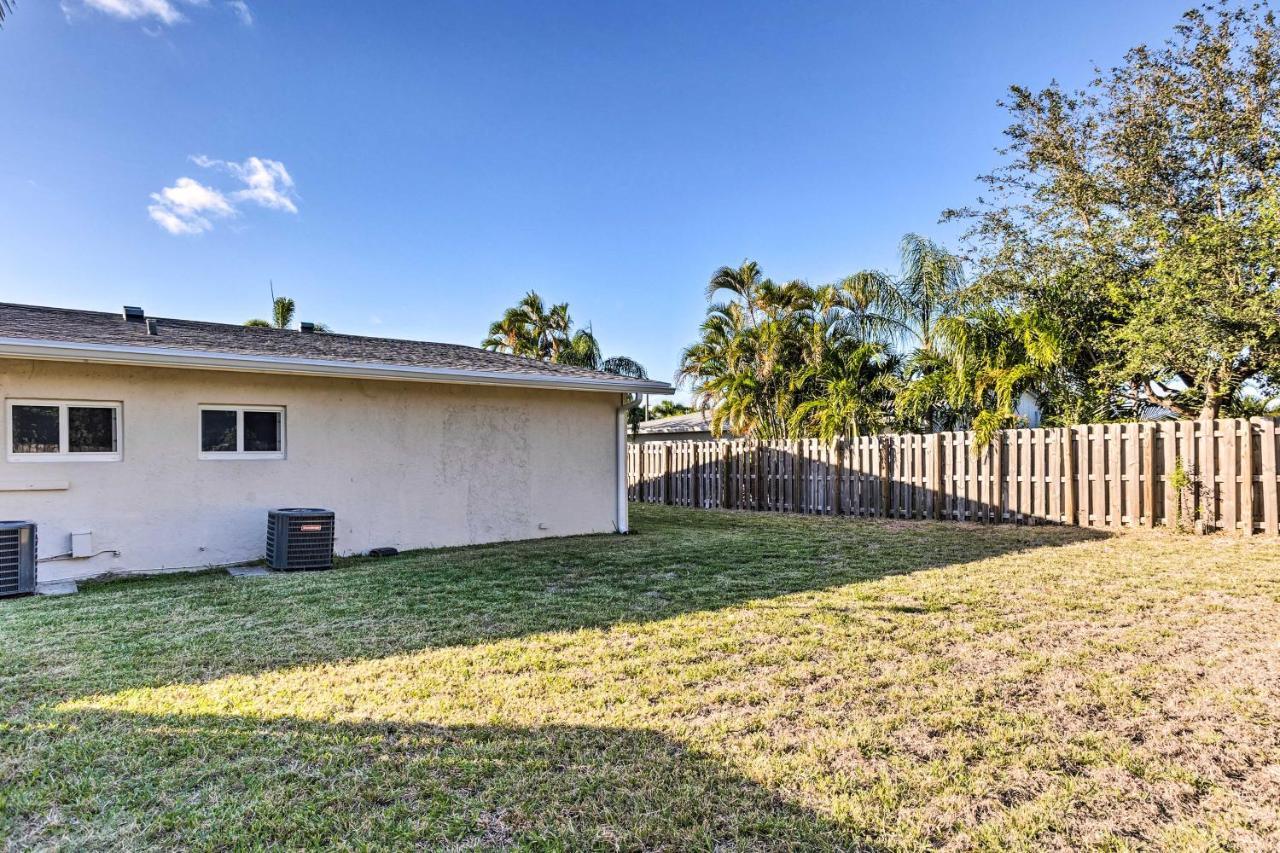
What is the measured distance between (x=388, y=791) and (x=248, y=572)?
5.77 m

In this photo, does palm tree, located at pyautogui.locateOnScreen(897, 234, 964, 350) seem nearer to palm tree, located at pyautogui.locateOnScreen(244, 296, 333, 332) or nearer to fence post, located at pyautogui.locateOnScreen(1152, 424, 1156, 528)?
fence post, located at pyautogui.locateOnScreen(1152, 424, 1156, 528)

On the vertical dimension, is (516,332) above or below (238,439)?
above

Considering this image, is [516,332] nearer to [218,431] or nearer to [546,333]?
[546,333]

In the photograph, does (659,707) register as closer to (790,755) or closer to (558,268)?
(790,755)

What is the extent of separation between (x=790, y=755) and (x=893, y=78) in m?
13.6

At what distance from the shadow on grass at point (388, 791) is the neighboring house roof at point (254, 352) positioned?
4975 mm

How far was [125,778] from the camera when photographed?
248 cm

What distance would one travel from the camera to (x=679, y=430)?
80.6 feet

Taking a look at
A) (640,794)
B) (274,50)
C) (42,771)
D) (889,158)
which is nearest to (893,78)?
(889,158)

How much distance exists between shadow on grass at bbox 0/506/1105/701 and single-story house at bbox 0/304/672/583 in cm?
67

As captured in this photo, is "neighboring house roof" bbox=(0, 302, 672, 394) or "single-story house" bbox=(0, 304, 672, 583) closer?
"neighboring house roof" bbox=(0, 302, 672, 394)

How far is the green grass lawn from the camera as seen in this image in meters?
2.16

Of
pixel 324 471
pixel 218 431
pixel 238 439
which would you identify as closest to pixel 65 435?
pixel 218 431

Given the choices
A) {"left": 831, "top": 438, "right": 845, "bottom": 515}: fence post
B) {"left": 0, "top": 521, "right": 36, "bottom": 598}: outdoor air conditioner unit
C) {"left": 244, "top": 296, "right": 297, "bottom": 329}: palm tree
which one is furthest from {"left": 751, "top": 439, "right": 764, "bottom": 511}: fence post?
{"left": 244, "top": 296, "right": 297, "bottom": 329}: palm tree
